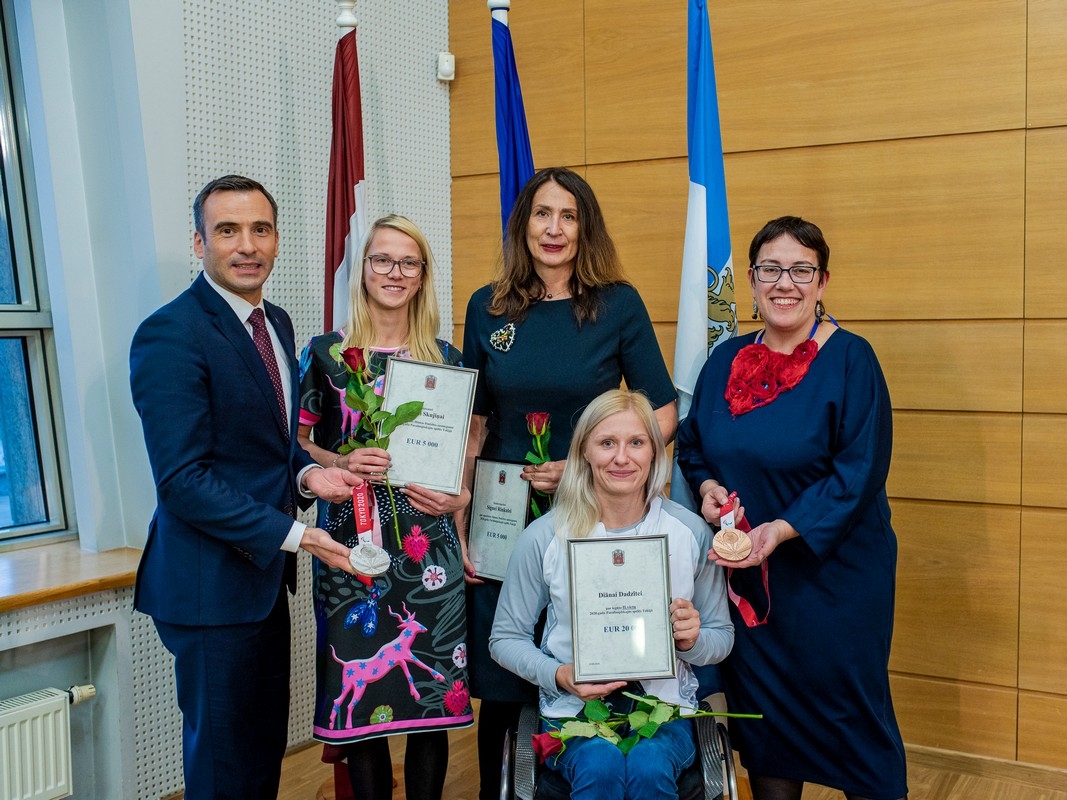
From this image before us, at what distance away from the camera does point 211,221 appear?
2254 mm

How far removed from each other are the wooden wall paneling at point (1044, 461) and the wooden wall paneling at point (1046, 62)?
0.99 m

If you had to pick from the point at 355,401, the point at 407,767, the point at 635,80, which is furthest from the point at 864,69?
the point at 407,767

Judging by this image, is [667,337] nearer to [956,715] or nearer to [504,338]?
[504,338]

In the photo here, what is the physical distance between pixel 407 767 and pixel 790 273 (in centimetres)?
160

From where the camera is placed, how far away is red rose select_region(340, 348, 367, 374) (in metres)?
2.41

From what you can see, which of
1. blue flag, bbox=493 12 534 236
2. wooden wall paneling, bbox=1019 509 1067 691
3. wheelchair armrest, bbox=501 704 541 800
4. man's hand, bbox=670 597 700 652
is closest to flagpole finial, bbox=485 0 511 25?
blue flag, bbox=493 12 534 236

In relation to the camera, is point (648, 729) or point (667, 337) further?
point (667, 337)

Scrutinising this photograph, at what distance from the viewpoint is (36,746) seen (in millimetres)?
2816

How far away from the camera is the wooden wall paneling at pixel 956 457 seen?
333cm

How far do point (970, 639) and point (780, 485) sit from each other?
155cm

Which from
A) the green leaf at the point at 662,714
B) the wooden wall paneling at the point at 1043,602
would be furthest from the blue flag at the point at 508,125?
the wooden wall paneling at the point at 1043,602

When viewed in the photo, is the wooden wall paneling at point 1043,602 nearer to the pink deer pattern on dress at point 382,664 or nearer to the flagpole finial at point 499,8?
the pink deer pattern on dress at point 382,664

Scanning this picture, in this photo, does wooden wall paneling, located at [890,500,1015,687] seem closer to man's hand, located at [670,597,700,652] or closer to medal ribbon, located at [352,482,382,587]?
man's hand, located at [670,597,700,652]

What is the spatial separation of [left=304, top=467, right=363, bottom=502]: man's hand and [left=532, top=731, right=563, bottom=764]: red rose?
0.71 m
